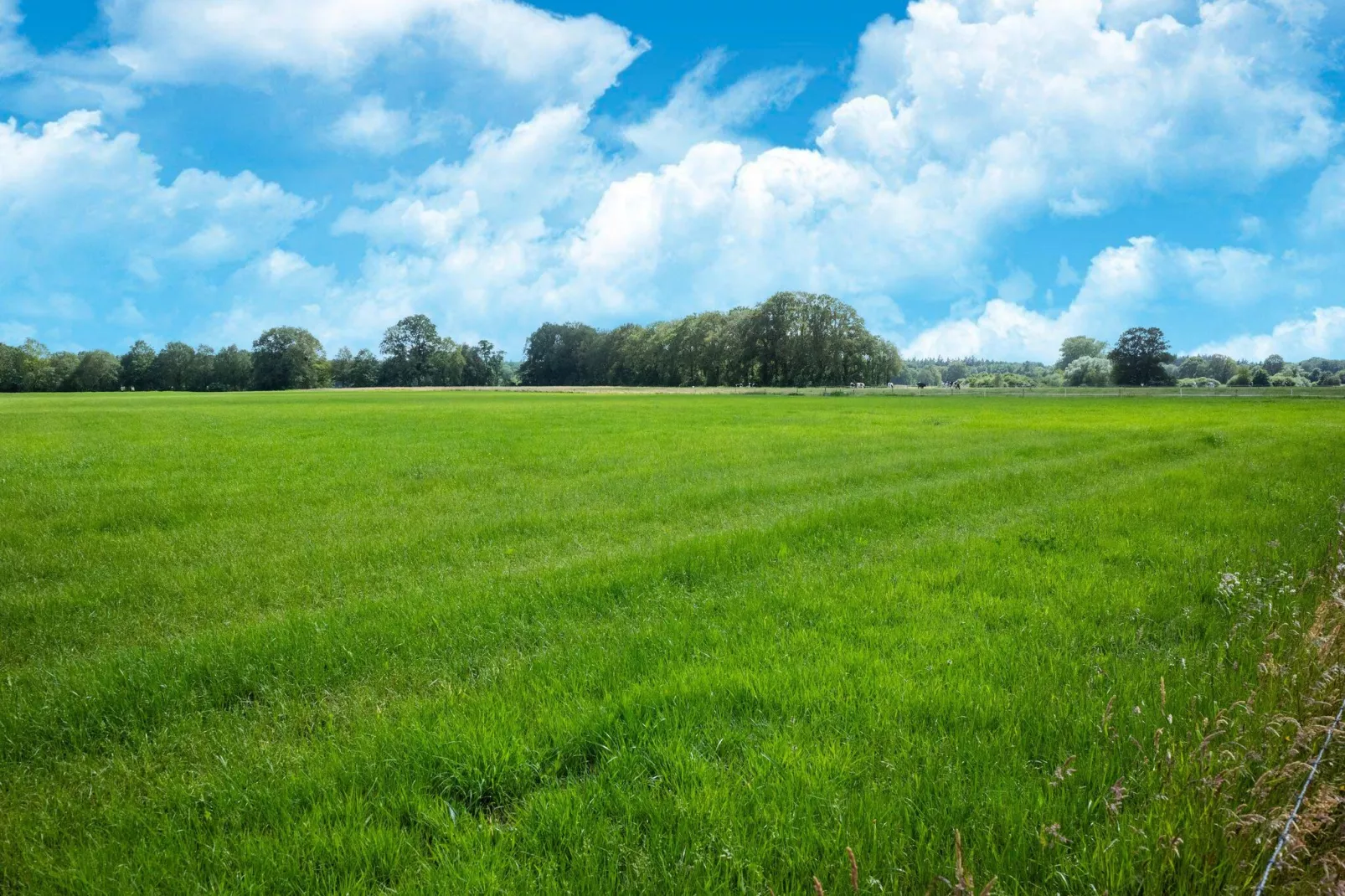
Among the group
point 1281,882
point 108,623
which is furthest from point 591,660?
point 108,623

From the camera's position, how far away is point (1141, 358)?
416 feet

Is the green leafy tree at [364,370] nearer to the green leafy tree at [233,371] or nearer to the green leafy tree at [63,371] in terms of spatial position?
the green leafy tree at [233,371]

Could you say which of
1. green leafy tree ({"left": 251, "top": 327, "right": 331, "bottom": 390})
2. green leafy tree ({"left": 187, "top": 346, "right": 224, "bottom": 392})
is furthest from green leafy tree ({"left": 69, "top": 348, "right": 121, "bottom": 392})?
green leafy tree ({"left": 251, "top": 327, "right": 331, "bottom": 390})

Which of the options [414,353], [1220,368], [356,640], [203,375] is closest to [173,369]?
[203,375]

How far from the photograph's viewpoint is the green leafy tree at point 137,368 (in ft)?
517

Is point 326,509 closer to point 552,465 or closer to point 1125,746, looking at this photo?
point 552,465

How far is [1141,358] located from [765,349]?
7221cm

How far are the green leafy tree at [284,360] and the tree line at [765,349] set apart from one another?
72.0 metres

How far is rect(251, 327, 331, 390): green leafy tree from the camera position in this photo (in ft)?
504

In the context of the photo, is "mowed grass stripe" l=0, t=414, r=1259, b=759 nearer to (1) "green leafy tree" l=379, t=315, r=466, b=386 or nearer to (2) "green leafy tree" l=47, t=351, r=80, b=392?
(1) "green leafy tree" l=379, t=315, r=466, b=386

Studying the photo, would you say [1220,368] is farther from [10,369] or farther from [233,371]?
[10,369]

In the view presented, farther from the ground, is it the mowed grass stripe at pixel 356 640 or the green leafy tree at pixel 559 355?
the green leafy tree at pixel 559 355

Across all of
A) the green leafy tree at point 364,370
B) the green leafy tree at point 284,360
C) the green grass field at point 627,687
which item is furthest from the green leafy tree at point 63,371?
the green grass field at point 627,687

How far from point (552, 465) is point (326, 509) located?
6.91 m
